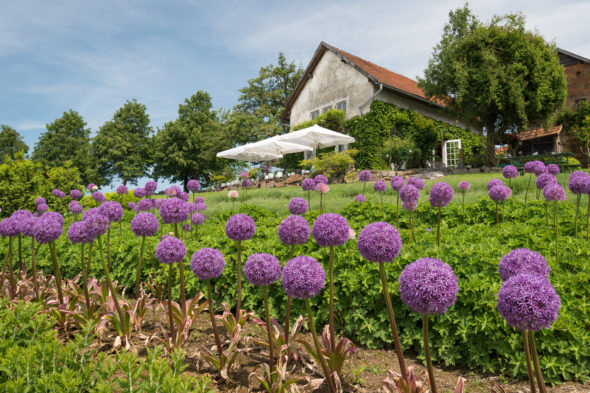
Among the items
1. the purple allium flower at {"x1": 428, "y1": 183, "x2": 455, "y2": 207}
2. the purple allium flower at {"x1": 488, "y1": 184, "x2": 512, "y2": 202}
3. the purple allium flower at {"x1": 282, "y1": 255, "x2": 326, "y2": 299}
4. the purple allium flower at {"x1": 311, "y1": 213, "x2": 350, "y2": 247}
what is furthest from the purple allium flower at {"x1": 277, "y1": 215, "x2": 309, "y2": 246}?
the purple allium flower at {"x1": 488, "y1": 184, "x2": 512, "y2": 202}

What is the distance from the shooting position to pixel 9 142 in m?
44.8

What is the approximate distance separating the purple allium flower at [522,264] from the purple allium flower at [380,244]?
739mm

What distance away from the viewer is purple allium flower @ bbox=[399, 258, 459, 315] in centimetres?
171

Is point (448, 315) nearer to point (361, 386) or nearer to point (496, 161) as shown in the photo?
point (361, 386)

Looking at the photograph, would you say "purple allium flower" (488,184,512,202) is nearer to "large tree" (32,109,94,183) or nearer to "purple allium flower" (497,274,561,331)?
"purple allium flower" (497,274,561,331)

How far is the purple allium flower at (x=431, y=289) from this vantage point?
5.63 feet

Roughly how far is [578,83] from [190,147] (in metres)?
36.5

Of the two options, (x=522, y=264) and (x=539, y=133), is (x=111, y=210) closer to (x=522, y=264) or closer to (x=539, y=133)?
(x=522, y=264)

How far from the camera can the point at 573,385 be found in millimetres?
2475

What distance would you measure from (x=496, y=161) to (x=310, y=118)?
14350 millimetres

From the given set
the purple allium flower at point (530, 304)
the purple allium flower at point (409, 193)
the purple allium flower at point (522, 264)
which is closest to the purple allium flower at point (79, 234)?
the purple allium flower at point (530, 304)

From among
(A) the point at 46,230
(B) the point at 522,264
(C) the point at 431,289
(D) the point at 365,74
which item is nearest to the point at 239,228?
(C) the point at 431,289

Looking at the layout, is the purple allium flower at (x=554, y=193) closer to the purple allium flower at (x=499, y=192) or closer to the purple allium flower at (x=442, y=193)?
the purple allium flower at (x=499, y=192)

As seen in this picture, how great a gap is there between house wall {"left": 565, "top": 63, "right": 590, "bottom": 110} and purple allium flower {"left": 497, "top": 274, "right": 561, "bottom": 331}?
118 feet
